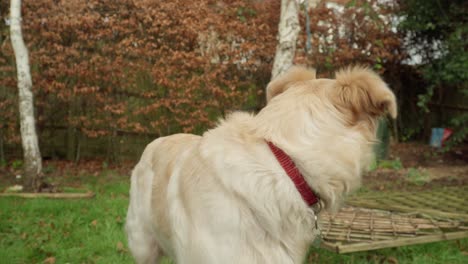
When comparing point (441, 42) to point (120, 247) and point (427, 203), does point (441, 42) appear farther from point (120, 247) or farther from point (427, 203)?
point (120, 247)

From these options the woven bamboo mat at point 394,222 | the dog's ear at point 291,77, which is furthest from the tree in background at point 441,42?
the dog's ear at point 291,77

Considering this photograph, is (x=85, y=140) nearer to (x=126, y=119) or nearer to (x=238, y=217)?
(x=126, y=119)

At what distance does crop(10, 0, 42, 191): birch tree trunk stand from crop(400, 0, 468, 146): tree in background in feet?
24.4

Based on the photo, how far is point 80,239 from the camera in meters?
5.13

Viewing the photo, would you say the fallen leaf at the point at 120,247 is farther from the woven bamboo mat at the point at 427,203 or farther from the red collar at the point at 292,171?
the red collar at the point at 292,171

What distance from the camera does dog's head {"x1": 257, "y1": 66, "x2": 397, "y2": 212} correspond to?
2.35 meters

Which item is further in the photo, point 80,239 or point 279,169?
point 80,239

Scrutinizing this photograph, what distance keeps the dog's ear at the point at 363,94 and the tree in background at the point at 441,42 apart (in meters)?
7.76

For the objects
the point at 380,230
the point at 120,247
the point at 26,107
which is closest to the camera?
the point at 380,230

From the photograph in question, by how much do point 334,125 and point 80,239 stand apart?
3.69 meters

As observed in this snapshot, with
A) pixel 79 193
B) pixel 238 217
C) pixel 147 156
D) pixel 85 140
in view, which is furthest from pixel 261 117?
pixel 85 140

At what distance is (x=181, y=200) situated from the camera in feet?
8.93

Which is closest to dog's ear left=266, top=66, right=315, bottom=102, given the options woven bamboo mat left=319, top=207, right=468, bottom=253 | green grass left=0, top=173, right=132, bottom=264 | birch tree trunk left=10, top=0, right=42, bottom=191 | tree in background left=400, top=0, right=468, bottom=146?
woven bamboo mat left=319, top=207, right=468, bottom=253

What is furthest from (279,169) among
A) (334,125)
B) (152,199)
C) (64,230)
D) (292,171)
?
(64,230)
